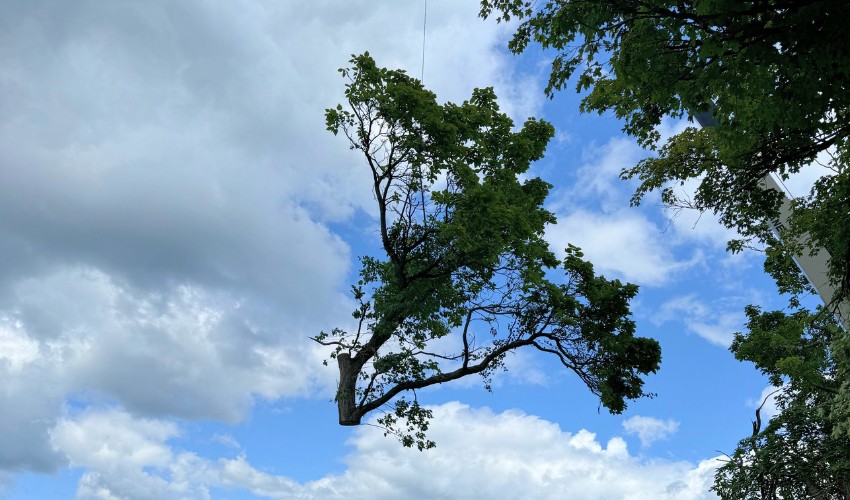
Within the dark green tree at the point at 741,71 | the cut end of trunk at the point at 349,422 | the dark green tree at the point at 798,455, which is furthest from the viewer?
the cut end of trunk at the point at 349,422

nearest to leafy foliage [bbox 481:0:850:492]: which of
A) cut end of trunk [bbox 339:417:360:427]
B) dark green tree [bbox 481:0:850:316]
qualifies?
dark green tree [bbox 481:0:850:316]

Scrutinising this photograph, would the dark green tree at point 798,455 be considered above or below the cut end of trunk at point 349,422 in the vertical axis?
below

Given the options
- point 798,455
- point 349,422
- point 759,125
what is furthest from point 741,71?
point 349,422

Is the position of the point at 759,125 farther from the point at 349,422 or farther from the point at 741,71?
the point at 349,422

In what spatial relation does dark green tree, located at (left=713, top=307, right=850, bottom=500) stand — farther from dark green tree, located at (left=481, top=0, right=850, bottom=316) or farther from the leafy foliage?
dark green tree, located at (left=481, top=0, right=850, bottom=316)

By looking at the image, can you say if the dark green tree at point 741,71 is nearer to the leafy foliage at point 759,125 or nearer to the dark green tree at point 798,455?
the leafy foliage at point 759,125

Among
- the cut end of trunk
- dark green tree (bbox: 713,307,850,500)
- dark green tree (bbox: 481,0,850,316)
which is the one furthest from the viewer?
the cut end of trunk

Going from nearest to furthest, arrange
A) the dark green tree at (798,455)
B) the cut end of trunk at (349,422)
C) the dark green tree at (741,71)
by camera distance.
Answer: the dark green tree at (741,71), the dark green tree at (798,455), the cut end of trunk at (349,422)

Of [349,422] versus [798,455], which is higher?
[349,422]

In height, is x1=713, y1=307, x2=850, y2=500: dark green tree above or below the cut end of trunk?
below

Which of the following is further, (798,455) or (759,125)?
(798,455)

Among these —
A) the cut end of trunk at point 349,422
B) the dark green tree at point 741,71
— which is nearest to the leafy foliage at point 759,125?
the dark green tree at point 741,71

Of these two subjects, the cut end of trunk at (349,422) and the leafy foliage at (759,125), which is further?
the cut end of trunk at (349,422)

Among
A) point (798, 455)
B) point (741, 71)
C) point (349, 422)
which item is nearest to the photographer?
point (741, 71)
